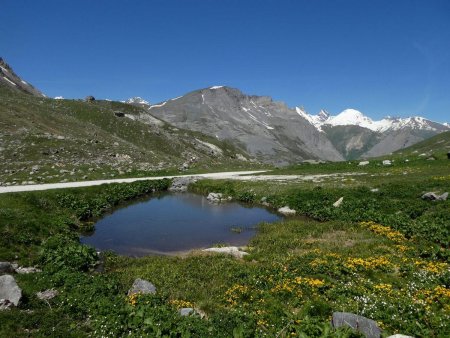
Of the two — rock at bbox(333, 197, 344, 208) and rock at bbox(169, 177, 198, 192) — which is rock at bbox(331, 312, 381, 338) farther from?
rock at bbox(169, 177, 198, 192)

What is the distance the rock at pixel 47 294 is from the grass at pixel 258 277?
29 cm

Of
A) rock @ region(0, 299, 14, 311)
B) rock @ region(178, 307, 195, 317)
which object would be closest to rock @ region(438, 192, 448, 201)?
rock @ region(178, 307, 195, 317)

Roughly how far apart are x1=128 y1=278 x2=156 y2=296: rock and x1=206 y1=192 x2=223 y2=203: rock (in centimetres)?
2942

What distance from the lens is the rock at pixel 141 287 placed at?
16.8 meters

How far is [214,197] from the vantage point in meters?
47.9

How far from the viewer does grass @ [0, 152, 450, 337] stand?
527 inches

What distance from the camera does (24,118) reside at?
75.4 m

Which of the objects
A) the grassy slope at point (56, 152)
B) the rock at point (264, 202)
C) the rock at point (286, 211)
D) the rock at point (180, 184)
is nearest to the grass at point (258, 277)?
the rock at point (286, 211)

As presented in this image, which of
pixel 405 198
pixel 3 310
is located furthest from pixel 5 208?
pixel 405 198

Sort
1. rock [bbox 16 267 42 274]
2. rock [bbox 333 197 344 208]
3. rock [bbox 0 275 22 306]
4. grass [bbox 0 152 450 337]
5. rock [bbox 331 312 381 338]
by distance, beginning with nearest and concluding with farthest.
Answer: rock [bbox 331 312 381 338], grass [bbox 0 152 450 337], rock [bbox 0 275 22 306], rock [bbox 16 267 42 274], rock [bbox 333 197 344 208]

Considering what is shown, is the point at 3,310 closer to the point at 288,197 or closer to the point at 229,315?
the point at 229,315

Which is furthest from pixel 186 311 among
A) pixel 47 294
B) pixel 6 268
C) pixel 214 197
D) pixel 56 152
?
pixel 56 152

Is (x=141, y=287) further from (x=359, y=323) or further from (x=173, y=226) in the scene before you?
(x=173, y=226)

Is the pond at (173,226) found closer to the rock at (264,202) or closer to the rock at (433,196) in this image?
the rock at (264,202)
